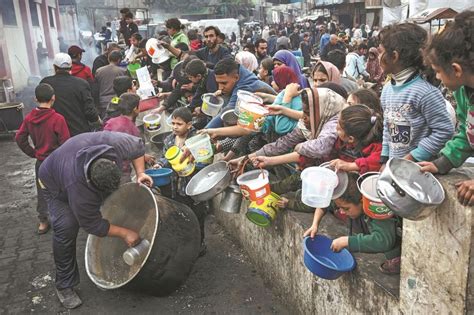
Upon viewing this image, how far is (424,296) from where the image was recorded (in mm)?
2244

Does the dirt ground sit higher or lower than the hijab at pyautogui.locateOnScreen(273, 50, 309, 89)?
lower

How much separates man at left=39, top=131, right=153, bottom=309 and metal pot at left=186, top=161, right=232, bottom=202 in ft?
1.26

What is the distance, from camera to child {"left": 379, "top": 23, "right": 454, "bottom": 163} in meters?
2.58

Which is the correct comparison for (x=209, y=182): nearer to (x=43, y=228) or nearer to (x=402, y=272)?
(x=402, y=272)

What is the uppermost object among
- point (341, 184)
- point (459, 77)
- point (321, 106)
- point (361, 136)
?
point (459, 77)

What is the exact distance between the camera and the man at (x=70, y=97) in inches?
232

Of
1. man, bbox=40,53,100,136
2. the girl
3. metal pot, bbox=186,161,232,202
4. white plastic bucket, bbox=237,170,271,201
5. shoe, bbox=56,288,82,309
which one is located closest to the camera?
white plastic bucket, bbox=237,170,271,201

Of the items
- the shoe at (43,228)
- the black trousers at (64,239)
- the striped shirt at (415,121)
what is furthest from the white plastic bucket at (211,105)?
the shoe at (43,228)

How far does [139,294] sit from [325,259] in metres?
1.88

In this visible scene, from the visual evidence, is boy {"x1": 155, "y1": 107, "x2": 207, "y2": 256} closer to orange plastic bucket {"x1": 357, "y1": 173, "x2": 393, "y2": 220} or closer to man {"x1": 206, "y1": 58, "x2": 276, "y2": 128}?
man {"x1": 206, "y1": 58, "x2": 276, "y2": 128}

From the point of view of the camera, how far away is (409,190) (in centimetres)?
202

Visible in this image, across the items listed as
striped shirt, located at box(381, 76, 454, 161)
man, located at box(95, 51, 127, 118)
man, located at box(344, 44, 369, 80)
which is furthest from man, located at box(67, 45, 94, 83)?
striped shirt, located at box(381, 76, 454, 161)

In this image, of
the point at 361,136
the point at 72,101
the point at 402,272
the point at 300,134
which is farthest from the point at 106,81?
the point at 402,272

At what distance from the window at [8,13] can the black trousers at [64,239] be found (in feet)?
42.5
